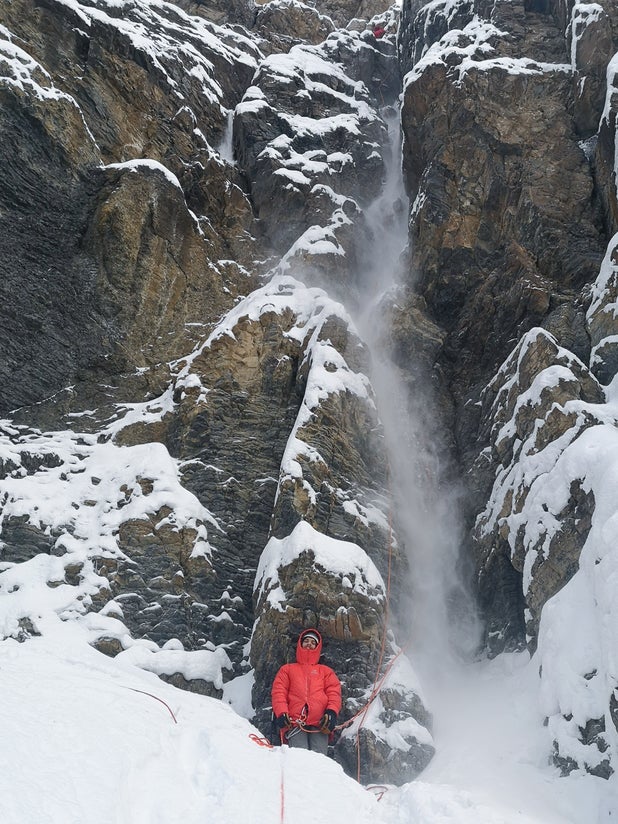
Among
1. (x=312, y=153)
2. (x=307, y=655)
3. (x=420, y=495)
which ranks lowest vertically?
(x=307, y=655)

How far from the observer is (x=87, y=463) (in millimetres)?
11812

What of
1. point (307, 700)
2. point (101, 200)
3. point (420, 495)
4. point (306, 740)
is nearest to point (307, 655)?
point (307, 700)

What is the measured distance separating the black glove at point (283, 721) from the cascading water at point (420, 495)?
9.43 ft

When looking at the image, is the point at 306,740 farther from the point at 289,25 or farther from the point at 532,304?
the point at 289,25

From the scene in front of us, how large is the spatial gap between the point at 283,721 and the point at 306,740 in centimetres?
38

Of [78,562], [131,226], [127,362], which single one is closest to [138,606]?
[78,562]

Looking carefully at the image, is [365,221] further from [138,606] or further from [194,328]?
[138,606]

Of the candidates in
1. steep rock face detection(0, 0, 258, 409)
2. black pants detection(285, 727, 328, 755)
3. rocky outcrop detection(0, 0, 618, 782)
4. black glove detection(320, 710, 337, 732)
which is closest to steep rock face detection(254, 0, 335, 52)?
rocky outcrop detection(0, 0, 618, 782)

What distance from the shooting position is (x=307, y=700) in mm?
8523

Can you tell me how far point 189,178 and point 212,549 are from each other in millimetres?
9831

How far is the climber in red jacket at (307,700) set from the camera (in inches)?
328

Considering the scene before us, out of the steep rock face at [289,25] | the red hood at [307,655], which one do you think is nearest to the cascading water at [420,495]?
the red hood at [307,655]

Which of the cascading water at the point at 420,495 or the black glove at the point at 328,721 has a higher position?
the cascading water at the point at 420,495

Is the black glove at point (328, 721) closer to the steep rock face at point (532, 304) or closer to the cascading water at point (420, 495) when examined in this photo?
the cascading water at point (420, 495)
